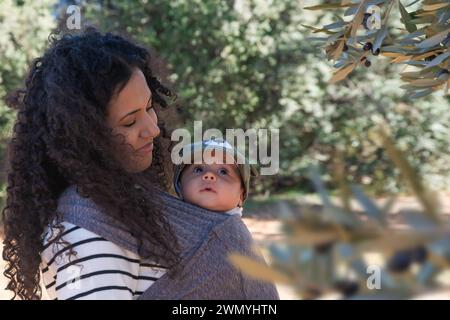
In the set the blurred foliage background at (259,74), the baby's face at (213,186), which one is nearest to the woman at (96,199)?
the baby's face at (213,186)

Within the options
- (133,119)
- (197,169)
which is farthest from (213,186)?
(133,119)

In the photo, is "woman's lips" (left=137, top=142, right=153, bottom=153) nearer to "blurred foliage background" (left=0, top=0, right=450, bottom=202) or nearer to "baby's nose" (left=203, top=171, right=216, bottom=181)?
"baby's nose" (left=203, top=171, right=216, bottom=181)

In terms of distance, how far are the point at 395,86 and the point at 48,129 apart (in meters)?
8.18

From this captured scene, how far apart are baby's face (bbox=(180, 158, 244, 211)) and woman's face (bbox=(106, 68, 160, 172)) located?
0.25 m

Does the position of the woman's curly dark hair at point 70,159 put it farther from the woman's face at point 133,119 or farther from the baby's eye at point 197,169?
the baby's eye at point 197,169

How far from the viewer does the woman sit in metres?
1.50

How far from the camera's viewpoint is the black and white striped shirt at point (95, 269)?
4.71 feet

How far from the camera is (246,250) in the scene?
1.68 meters

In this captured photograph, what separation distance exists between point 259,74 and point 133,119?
Result: 7442mm

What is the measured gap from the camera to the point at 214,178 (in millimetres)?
1981

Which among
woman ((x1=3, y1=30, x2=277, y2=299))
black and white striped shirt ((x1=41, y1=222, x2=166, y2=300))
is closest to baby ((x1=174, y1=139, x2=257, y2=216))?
woman ((x1=3, y1=30, x2=277, y2=299))

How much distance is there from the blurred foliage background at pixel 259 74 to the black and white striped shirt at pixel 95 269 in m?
7.00
